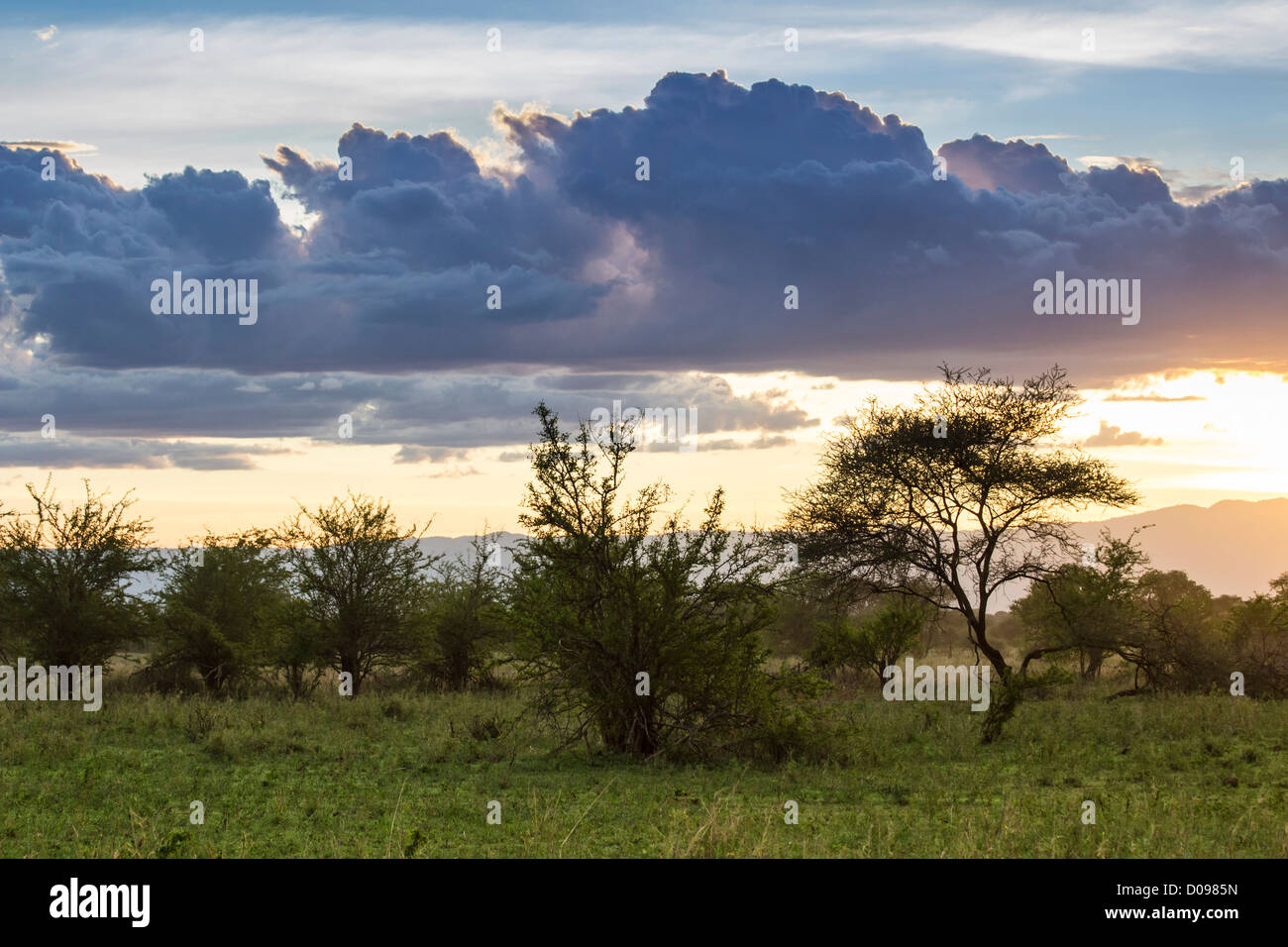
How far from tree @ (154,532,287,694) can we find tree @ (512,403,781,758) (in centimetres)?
1831

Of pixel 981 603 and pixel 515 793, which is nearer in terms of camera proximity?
pixel 515 793

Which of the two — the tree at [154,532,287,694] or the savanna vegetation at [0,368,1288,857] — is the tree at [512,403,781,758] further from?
the tree at [154,532,287,694]

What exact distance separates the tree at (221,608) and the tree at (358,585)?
1.03m

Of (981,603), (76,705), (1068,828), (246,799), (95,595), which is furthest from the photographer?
(95,595)

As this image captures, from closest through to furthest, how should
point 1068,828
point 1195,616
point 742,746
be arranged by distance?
point 1068,828 → point 742,746 → point 1195,616

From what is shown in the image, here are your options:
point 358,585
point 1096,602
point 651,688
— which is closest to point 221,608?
point 358,585

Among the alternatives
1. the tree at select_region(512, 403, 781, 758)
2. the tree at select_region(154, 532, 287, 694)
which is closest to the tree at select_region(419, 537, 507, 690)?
the tree at select_region(154, 532, 287, 694)

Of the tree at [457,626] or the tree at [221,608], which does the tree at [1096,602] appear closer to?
the tree at [457,626]

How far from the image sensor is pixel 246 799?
15.3 meters

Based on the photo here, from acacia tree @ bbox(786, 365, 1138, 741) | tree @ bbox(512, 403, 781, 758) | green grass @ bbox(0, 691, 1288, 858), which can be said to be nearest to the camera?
green grass @ bbox(0, 691, 1288, 858)

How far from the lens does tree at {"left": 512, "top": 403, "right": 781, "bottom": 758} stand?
1961cm
